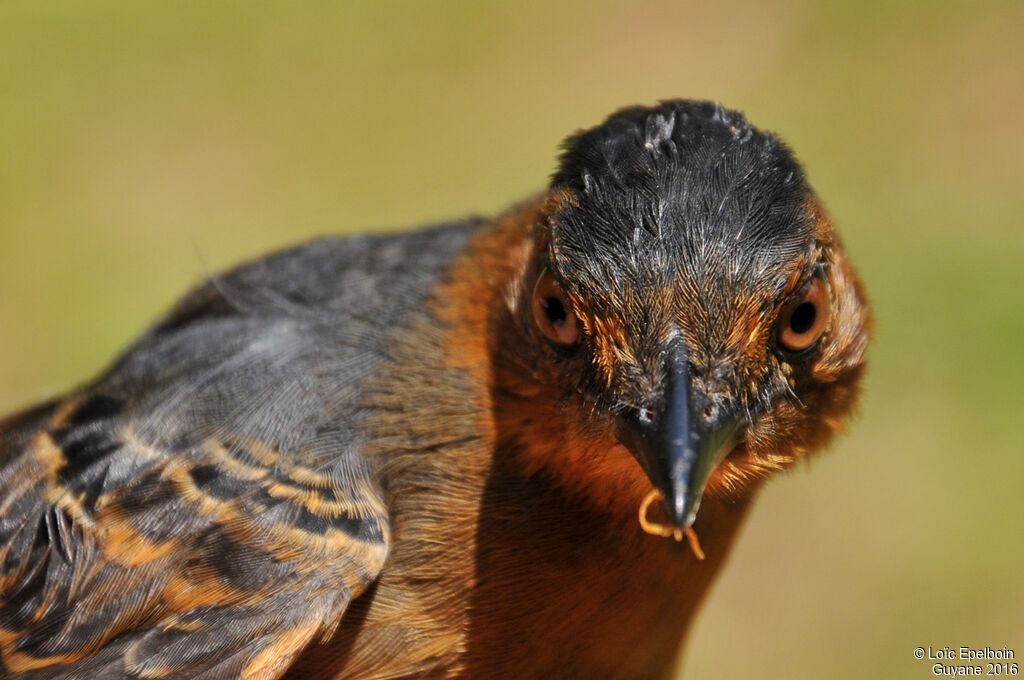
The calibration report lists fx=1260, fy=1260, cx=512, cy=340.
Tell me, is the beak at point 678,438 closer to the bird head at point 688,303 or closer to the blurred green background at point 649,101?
the bird head at point 688,303

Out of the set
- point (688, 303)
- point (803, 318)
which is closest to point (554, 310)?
point (688, 303)

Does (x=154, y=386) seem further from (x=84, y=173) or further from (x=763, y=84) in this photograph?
(x=763, y=84)

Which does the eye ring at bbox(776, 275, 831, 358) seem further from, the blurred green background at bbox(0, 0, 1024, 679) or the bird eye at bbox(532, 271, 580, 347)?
the blurred green background at bbox(0, 0, 1024, 679)

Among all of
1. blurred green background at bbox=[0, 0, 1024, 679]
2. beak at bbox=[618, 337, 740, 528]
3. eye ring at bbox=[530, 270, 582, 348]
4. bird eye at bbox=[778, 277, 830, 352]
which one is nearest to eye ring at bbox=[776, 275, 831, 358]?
bird eye at bbox=[778, 277, 830, 352]

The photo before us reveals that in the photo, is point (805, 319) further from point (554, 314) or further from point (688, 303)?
point (554, 314)

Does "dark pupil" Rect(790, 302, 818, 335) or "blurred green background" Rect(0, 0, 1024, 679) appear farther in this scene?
"blurred green background" Rect(0, 0, 1024, 679)
